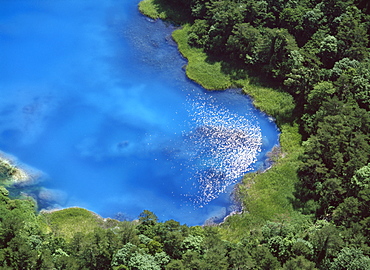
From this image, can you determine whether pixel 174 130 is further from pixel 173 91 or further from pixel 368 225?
pixel 368 225

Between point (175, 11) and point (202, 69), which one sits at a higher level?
point (175, 11)

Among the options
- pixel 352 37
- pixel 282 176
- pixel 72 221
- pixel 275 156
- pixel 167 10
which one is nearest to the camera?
pixel 72 221

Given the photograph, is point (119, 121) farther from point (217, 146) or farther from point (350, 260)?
point (350, 260)

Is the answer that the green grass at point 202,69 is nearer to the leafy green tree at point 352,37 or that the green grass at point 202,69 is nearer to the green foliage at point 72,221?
the leafy green tree at point 352,37

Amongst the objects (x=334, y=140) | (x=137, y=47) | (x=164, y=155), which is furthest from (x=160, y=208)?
(x=137, y=47)

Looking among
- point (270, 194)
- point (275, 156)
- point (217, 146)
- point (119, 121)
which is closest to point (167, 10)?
point (119, 121)

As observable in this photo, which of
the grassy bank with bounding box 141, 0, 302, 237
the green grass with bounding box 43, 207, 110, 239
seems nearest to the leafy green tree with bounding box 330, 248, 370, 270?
the grassy bank with bounding box 141, 0, 302, 237

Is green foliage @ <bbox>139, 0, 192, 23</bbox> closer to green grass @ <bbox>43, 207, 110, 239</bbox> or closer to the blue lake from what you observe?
the blue lake
